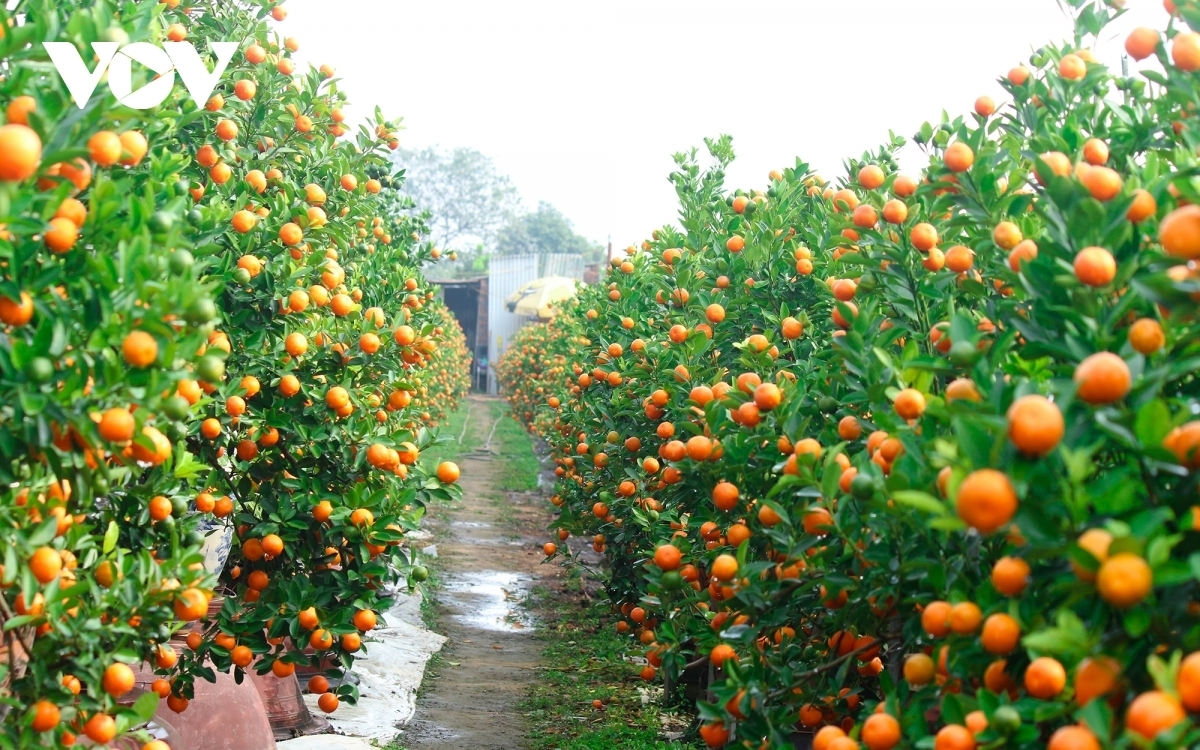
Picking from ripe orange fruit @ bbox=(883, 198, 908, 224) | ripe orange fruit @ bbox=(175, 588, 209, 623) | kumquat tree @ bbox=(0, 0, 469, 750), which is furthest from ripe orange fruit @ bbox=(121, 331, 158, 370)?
ripe orange fruit @ bbox=(883, 198, 908, 224)

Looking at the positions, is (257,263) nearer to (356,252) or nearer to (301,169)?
(301,169)

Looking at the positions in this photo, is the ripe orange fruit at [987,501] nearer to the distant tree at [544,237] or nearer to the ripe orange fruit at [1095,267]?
the ripe orange fruit at [1095,267]

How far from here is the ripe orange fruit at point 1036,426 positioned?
140cm

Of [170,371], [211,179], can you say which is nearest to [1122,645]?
[170,371]

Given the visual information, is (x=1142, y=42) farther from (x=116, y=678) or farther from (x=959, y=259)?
(x=116, y=678)

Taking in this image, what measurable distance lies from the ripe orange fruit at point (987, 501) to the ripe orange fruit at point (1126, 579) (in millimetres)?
134

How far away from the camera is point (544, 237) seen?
60.4 metres

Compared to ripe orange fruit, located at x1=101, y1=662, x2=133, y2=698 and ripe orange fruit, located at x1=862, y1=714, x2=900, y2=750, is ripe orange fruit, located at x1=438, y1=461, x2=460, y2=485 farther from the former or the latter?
ripe orange fruit, located at x1=862, y1=714, x2=900, y2=750

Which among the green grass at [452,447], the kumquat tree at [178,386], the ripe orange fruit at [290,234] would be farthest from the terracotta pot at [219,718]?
the green grass at [452,447]

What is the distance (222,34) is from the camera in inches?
153

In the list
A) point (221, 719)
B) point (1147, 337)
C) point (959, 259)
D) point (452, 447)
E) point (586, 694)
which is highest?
point (959, 259)

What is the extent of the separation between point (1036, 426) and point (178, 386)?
60.9 inches

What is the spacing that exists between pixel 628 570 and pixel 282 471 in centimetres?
278

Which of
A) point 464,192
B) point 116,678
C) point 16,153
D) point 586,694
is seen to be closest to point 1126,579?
point 16,153
